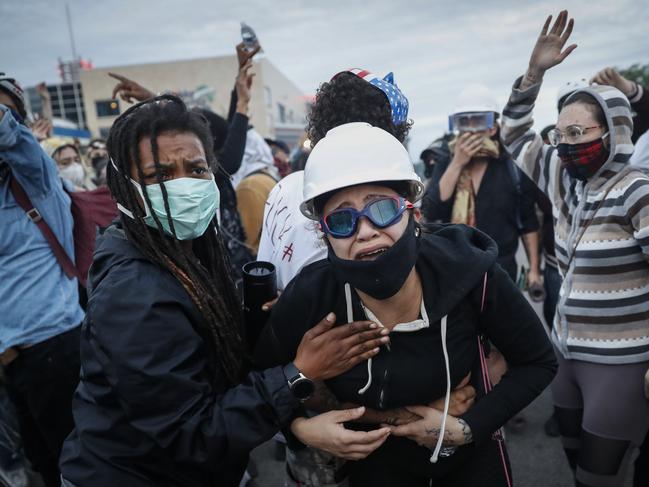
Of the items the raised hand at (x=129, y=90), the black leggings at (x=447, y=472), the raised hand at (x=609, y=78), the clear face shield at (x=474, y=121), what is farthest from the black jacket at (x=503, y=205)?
the raised hand at (x=129, y=90)

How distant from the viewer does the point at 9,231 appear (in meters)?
2.47

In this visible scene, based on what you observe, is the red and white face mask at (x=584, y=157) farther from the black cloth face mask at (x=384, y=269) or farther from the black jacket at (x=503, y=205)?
the black cloth face mask at (x=384, y=269)

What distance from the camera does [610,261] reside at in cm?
223

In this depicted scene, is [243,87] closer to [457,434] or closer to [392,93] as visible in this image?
[392,93]

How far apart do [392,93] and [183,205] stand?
39.2 inches

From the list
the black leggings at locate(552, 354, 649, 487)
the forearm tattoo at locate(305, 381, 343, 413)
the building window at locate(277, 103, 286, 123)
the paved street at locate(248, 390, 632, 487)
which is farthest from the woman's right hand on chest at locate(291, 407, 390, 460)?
the building window at locate(277, 103, 286, 123)

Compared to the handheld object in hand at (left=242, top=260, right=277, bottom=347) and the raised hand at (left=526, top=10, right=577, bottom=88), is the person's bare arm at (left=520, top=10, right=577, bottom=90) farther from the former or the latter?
the handheld object in hand at (left=242, top=260, right=277, bottom=347)

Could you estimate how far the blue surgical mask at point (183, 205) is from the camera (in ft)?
5.43

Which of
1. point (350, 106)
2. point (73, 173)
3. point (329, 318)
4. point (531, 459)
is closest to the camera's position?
point (329, 318)

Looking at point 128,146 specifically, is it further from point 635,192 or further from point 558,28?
point 558,28

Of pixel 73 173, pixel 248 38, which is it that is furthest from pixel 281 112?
pixel 248 38

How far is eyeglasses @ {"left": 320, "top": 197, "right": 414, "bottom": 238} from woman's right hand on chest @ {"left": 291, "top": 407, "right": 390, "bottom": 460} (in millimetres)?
600

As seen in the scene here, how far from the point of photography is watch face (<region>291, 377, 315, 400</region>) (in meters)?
1.48

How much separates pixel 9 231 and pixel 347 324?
202 cm
